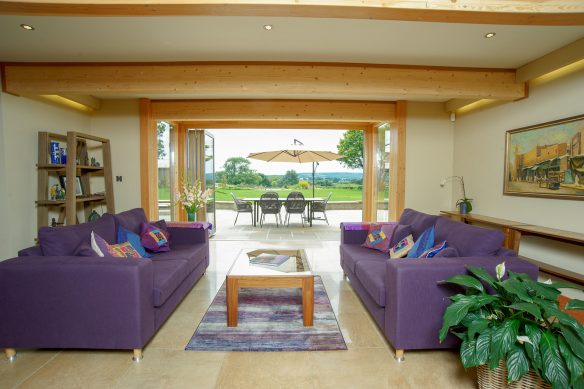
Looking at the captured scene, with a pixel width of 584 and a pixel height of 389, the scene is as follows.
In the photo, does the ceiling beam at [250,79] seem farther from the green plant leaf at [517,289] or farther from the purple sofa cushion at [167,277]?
the green plant leaf at [517,289]

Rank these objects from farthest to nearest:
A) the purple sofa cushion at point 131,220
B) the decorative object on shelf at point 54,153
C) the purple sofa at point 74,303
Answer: the decorative object on shelf at point 54,153
the purple sofa cushion at point 131,220
the purple sofa at point 74,303

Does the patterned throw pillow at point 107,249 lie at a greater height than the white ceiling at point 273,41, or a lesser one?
lesser

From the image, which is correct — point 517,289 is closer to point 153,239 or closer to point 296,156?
point 153,239

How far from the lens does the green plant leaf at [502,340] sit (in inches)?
58.4

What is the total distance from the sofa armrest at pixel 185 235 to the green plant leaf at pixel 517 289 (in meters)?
3.08

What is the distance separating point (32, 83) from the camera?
11.8 feet

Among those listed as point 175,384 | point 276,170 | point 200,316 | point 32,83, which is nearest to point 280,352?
point 175,384

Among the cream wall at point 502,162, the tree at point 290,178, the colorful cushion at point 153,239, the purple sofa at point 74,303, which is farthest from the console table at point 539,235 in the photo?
the tree at point 290,178

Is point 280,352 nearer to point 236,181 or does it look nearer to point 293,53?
point 293,53

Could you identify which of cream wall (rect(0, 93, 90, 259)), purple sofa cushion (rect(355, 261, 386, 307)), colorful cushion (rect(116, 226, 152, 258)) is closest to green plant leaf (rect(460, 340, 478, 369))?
purple sofa cushion (rect(355, 261, 386, 307))

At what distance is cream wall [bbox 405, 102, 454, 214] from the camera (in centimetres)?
527

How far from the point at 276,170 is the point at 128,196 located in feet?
→ 30.6

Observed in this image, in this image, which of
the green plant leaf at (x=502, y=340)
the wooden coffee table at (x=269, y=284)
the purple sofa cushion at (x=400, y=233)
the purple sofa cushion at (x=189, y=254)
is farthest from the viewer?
the purple sofa cushion at (x=400, y=233)

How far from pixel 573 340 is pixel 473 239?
1009 mm
